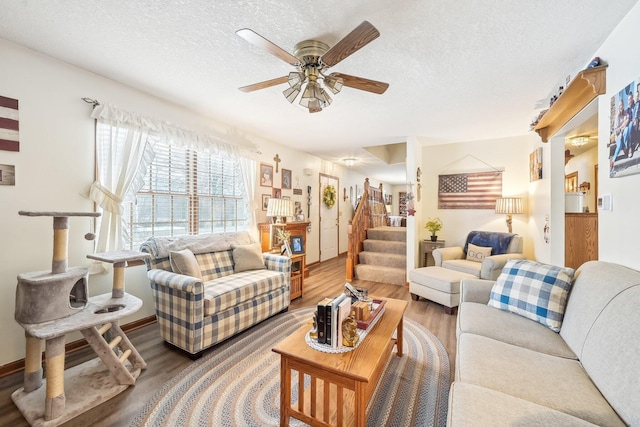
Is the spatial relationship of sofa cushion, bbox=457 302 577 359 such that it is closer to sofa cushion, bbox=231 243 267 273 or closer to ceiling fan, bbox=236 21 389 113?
ceiling fan, bbox=236 21 389 113

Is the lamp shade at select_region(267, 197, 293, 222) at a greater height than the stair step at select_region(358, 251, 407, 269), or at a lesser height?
greater

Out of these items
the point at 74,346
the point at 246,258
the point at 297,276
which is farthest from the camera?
the point at 297,276

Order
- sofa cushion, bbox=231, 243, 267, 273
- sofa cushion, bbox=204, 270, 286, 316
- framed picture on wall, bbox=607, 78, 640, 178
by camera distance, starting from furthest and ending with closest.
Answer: sofa cushion, bbox=231, 243, 267, 273 < sofa cushion, bbox=204, 270, 286, 316 < framed picture on wall, bbox=607, 78, 640, 178

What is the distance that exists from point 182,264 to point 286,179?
268 centimetres

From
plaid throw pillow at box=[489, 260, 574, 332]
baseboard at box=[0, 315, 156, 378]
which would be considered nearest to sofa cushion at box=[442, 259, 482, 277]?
plaid throw pillow at box=[489, 260, 574, 332]

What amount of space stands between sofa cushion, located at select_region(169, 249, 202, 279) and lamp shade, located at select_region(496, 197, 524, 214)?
13.7 feet

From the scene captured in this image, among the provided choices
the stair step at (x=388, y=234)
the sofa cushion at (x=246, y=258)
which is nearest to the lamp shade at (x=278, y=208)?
the sofa cushion at (x=246, y=258)

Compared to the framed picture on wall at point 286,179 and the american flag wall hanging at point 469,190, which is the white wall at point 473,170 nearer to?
the american flag wall hanging at point 469,190


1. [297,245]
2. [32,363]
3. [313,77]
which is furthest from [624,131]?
[32,363]

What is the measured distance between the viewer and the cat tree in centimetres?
151

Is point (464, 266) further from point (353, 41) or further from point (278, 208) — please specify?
point (353, 41)

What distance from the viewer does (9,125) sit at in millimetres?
1901

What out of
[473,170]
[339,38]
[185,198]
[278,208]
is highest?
[339,38]

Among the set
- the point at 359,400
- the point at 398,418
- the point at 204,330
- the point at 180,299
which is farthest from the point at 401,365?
the point at 180,299
